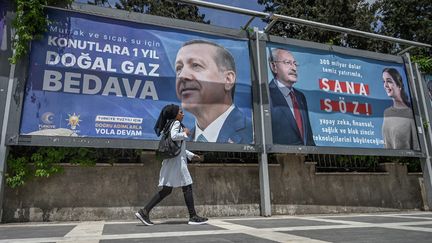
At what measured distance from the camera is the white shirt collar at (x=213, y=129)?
7316 millimetres

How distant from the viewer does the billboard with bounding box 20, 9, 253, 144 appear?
21.3 feet

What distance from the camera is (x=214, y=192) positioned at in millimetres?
7395

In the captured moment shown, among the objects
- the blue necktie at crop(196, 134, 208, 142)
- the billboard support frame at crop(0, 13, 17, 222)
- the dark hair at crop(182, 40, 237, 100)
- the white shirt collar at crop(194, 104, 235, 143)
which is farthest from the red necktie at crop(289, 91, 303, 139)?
the billboard support frame at crop(0, 13, 17, 222)

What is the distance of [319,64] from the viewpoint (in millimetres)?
8969

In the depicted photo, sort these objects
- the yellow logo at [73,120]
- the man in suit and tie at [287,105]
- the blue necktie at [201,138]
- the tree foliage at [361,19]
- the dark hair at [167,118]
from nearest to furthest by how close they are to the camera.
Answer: the dark hair at [167,118], the yellow logo at [73,120], the blue necktie at [201,138], the man in suit and tie at [287,105], the tree foliage at [361,19]

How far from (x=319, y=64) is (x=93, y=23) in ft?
17.2

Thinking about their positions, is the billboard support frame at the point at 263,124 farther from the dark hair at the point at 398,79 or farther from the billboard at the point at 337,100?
the dark hair at the point at 398,79

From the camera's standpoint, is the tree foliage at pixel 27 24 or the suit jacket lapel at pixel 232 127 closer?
the tree foliage at pixel 27 24

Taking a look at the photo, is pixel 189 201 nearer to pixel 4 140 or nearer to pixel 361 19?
pixel 4 140

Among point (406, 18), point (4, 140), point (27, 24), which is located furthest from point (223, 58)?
point (406, 18)

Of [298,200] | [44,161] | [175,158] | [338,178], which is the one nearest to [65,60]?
[44,161]

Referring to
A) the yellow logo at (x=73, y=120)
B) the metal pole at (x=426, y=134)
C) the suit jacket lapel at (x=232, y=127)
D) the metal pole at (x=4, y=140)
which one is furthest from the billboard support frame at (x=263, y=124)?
the metal pole at (x=4, y=140)

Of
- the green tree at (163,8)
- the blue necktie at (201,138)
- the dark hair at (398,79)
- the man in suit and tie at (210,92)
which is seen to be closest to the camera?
the blue necktie at (201,138)

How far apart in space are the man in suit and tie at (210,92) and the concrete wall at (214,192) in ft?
2.25
